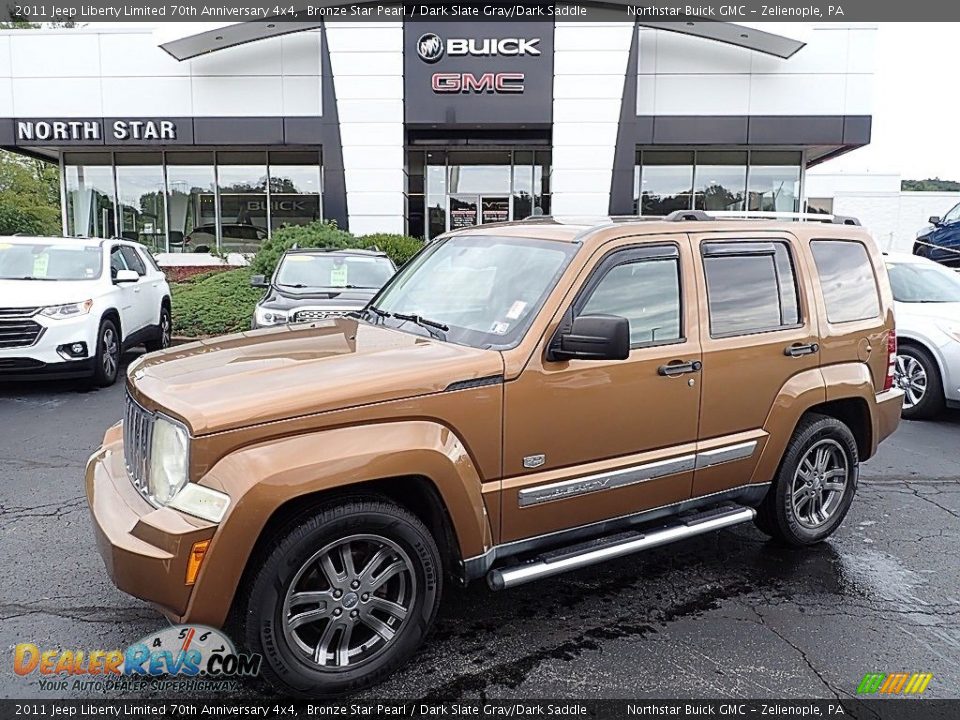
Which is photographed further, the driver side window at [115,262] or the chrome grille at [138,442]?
the driver side window at [115,262]

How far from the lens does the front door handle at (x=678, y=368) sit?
3773 millimetres

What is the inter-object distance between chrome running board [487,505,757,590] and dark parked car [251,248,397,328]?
5.66m

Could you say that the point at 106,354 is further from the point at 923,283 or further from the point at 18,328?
the point at 923,283

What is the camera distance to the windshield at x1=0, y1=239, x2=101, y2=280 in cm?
908

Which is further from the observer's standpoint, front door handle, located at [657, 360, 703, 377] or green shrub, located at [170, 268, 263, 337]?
green shrub, located at [170, 268, 263, 337]

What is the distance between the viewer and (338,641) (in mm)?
3115

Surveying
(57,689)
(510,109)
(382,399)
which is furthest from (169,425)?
(510,109)

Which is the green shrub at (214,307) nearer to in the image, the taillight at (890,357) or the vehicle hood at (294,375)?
the vehicle hood at (294,375)

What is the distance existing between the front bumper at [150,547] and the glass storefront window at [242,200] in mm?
20354

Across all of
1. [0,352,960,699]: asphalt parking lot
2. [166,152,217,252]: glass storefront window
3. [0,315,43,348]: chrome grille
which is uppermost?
[166,152,217,252]: glass storefront window

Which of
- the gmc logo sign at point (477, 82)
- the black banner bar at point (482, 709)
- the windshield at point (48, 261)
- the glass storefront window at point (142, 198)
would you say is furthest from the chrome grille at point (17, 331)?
the glass storefront window at point (142, 198)

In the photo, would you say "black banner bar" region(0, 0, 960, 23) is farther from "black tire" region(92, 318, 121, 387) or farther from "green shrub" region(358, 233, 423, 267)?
"black tire" region(92, 318, 121, 387)

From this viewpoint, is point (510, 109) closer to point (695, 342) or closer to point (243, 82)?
point (243, 82)

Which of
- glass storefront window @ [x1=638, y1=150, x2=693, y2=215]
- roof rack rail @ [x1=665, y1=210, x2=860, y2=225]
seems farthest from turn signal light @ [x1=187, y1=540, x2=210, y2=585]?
glass storefront window @ [x1=638, y1=150, x2=693, y2=215]
